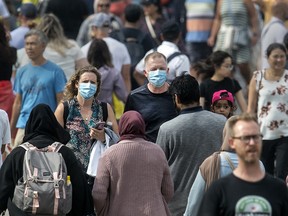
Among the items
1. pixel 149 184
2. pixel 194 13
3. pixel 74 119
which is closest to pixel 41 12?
pixel 194 13

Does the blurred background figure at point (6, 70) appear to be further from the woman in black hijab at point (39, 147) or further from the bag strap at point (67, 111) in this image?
the woman in black hijab at point (39, 147)

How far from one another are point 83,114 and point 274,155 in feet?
9.00

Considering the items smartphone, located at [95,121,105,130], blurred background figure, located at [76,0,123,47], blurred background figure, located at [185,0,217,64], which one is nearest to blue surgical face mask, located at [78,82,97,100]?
smartphone, located at [95,121,105,130]

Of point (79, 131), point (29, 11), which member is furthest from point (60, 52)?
point (79, 131)

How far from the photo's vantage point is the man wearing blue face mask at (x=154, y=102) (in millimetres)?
12930

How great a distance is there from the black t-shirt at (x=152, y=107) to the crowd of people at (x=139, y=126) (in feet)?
0.03

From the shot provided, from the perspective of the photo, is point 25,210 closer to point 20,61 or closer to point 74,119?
point 74,119

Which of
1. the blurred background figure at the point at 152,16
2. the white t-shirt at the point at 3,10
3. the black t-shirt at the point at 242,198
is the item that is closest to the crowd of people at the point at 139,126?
the black t-shirt at the point at 242,198

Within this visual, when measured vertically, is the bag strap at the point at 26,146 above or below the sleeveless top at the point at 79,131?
above

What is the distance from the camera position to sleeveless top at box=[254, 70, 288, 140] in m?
14.4

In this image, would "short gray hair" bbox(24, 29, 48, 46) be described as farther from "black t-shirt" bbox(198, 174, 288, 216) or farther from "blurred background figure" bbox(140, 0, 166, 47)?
"black t-shirt" bbox(198, 174, 288, 216)

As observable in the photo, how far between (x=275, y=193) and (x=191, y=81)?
2.90 m

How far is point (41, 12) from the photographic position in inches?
790

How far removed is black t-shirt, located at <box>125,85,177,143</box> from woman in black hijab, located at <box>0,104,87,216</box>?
6.13ft
